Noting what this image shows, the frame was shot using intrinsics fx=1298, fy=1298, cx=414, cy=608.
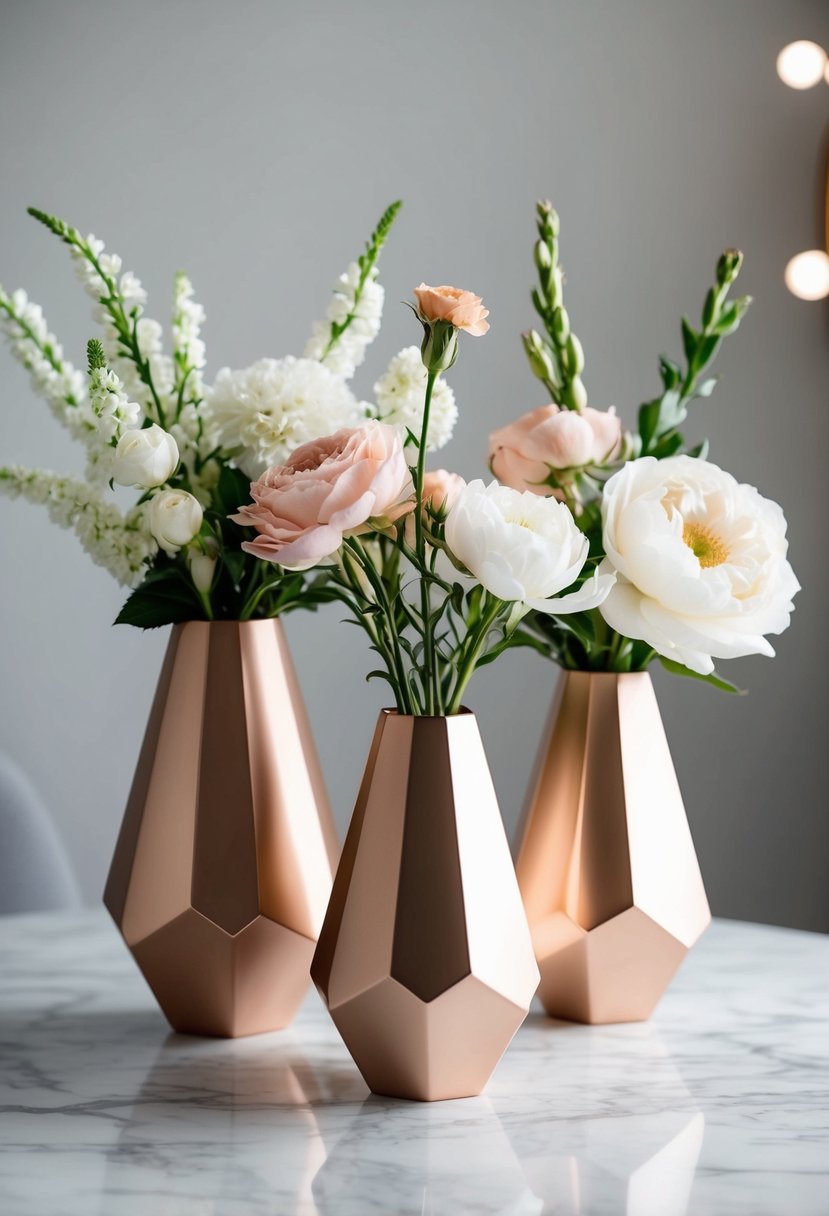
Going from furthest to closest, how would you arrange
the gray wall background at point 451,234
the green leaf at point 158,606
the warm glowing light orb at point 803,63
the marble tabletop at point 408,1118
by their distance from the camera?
the warm glowing light orb at point 803,63
the gray wall background at point 451,234
the green leaf at point 158,606
the marble tabletop at point 408,1118

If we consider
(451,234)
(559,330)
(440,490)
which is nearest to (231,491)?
(440,490)

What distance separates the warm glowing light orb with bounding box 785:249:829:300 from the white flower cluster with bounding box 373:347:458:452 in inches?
53.0

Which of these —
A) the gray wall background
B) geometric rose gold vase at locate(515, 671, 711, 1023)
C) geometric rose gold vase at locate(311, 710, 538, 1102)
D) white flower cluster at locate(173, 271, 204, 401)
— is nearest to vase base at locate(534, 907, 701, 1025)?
geometric rose gold vase at locate(515, 671, 711, 1023)

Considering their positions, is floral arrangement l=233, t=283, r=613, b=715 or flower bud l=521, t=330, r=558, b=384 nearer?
floral arrangement l=233, t=283, r=613, b=715

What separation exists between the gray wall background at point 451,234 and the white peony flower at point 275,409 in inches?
35.9

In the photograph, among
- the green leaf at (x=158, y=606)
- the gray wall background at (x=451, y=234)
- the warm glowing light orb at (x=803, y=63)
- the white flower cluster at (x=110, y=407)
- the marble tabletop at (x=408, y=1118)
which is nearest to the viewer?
the marble tabletop at (x=408, y=1118)

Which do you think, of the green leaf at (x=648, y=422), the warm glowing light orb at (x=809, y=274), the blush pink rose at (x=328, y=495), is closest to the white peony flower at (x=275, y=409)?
the blush pink rose at (x=328, y=495)

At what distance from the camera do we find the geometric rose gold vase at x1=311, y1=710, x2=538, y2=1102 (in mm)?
716

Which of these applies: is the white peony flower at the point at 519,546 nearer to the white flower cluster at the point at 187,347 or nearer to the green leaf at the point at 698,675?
the green leaf at the point at 698,675

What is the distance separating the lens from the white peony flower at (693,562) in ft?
2.49

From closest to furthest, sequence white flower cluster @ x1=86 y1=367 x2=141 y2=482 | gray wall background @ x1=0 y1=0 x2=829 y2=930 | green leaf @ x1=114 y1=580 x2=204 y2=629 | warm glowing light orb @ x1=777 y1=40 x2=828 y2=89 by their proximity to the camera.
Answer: white flower cluster @ x1=86 y1=367 x2=141 y2=482 < green leaf @ x1=114 y1=580 x2=204 y2=629 < gray wall background @ x1=0 y1=0 x2=829 y2=930 < warm glowing light orb @ x1=777 y1=40 x2=828 y2=89

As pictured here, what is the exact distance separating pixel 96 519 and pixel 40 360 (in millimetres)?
124

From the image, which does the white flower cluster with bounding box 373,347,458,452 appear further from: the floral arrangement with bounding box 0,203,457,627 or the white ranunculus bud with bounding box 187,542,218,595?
the white ranunculus bud with bounding box 187,542,218,595

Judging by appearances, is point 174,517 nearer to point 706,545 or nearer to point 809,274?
point 706,545
